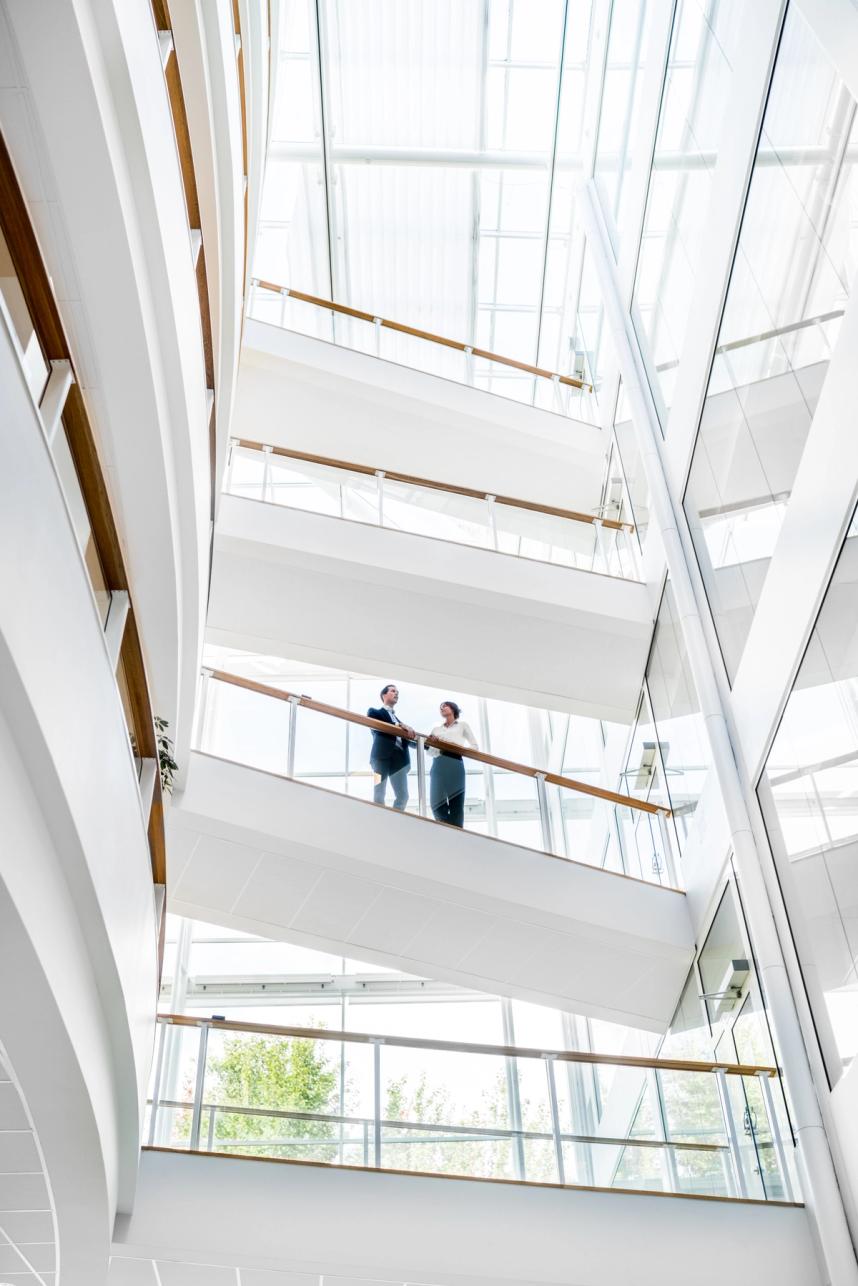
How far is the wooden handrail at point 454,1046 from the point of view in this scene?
5.69 metres

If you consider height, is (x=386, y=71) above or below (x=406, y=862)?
above

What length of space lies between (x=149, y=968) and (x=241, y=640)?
4.33 m

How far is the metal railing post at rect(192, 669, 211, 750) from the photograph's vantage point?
24.6 feet

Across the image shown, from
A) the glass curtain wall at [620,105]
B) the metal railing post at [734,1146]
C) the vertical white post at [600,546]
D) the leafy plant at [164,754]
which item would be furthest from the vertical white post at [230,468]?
the metal railing post at [734,1146]

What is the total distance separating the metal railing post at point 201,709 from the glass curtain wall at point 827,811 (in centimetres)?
360

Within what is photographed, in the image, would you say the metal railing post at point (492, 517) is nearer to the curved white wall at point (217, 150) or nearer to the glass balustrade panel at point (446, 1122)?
the curved white wall at point (217, 150)

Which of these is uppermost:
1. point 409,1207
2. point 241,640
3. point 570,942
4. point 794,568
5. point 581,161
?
point 581,161

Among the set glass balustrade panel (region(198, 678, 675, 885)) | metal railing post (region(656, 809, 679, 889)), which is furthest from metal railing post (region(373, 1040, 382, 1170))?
metal railing post (region(656, 809, 679, 889))

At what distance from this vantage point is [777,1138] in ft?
19.5

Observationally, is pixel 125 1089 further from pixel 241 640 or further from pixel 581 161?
pixel 581 161

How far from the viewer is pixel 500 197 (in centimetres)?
1416

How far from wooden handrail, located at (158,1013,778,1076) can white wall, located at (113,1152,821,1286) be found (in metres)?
0.60

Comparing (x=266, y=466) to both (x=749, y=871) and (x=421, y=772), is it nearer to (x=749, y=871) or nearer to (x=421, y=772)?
(x=421, y=772)

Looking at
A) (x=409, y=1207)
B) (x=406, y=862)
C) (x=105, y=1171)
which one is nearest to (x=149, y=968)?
(x=105, y=1171)
